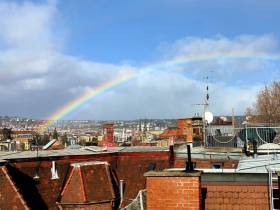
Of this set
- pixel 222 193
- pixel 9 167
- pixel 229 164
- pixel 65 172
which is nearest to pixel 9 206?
pixel 9 167

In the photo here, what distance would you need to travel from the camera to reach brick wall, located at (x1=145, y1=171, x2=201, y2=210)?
31.7 feet

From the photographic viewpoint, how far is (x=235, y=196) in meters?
10.8

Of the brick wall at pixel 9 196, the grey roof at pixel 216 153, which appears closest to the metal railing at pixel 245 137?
the grey roof at pixel 216 153

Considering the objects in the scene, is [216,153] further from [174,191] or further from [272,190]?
[174,191]

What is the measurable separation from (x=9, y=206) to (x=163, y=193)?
16.1 m

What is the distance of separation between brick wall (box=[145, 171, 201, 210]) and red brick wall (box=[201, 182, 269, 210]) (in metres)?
1.24

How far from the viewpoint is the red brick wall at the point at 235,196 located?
35.2ft

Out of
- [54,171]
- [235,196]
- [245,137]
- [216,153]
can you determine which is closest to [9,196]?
[54,171]

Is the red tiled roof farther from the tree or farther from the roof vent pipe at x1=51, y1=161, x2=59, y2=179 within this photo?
the tree

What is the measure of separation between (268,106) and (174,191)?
57.9m

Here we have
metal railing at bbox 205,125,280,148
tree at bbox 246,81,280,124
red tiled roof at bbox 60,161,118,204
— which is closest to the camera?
red tiled roof at bbox 60,161,118,204

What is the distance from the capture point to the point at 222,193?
10.9 meters

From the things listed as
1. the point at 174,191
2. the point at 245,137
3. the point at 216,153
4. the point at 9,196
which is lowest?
the point at 9,196

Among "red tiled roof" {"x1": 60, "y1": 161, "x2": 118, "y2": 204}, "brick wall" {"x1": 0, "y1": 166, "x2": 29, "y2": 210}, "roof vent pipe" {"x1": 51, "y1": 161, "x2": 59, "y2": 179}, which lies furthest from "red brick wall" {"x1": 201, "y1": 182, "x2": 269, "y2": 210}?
"roof vent pipe" {"x1": 51, "y1": 161, "x2": 59, "y2": 179}
